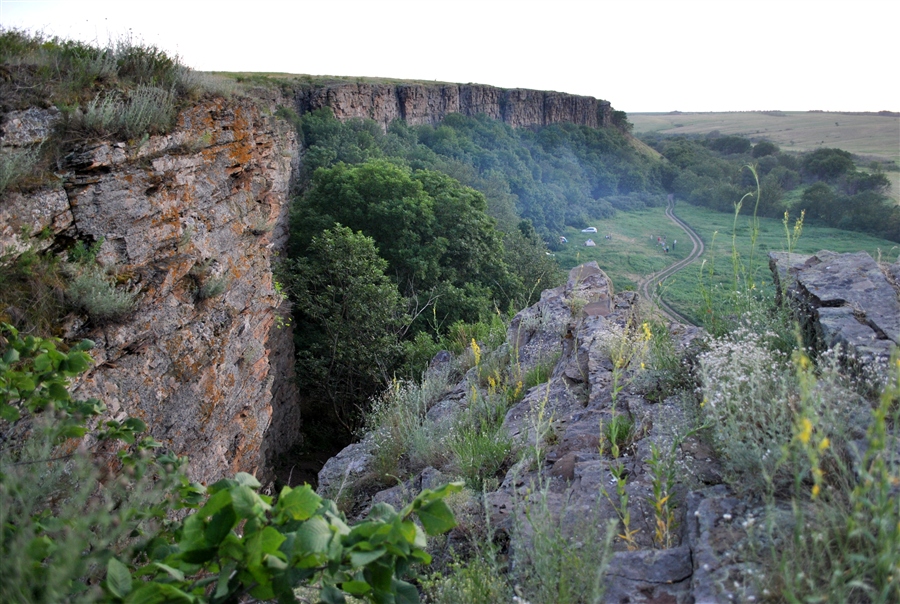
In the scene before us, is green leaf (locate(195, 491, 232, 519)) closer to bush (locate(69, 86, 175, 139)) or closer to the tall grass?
the tall grass

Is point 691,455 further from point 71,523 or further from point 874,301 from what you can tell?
point 71,523

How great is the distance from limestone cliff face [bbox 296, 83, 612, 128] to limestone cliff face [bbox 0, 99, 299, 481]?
115 ft

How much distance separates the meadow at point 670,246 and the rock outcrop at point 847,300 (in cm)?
2182

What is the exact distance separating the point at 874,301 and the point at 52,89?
239 inches

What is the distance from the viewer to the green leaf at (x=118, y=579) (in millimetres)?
1582

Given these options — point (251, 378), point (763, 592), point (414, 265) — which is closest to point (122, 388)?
point (251, 378)

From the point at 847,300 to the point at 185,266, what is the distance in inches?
209

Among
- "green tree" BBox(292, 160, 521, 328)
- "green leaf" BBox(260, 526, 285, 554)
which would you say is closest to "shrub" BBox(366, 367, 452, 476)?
"green leaf" BBox(260, 526, 285, 554)

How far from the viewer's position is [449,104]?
182 ft

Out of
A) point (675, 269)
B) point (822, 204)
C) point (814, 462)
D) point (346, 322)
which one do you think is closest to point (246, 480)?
point (814, 462)

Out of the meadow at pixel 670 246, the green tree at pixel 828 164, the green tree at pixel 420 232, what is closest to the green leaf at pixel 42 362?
the green tree at pixel 420 232

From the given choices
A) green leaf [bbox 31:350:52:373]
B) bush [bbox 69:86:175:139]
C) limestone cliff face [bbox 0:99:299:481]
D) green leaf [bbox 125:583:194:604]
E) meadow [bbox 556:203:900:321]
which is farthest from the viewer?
meadow [bbox 556:203:900:321]

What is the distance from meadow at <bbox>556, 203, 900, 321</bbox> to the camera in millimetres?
31625

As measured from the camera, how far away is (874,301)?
136 inches
